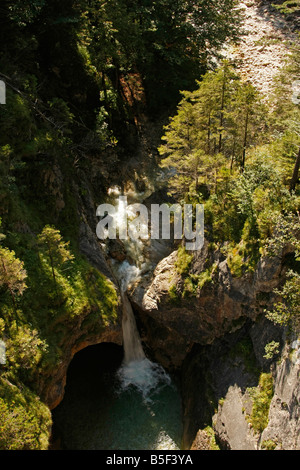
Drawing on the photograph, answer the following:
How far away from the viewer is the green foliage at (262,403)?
14.7m

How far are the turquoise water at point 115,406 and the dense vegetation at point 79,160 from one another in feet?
17.8

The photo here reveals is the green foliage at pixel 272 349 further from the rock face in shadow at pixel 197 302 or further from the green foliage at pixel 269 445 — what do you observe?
the green foliage at pixel 269 445

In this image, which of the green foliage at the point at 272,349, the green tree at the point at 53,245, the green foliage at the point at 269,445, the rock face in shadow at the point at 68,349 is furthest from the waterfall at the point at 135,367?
the green foliage at the point at 272,349

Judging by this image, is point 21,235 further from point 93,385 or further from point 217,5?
point 217,5

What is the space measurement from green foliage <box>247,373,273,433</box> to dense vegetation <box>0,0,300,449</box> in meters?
3.64

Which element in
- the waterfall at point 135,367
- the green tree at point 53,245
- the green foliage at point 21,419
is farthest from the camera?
the waterfall at point 135,367

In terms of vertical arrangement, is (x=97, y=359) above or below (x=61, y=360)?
below

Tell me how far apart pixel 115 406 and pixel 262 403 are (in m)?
8.71

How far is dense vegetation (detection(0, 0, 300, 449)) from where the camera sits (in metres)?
14.0

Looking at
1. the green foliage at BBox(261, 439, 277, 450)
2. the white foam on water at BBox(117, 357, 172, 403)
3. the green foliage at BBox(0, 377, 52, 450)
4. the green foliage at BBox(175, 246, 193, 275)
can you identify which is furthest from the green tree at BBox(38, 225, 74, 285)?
the green foliage at BBox(261, 439, 277, 450)

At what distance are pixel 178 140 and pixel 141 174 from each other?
6.27 metres

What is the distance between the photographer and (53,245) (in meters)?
15.4

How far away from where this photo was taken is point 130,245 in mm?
22172
